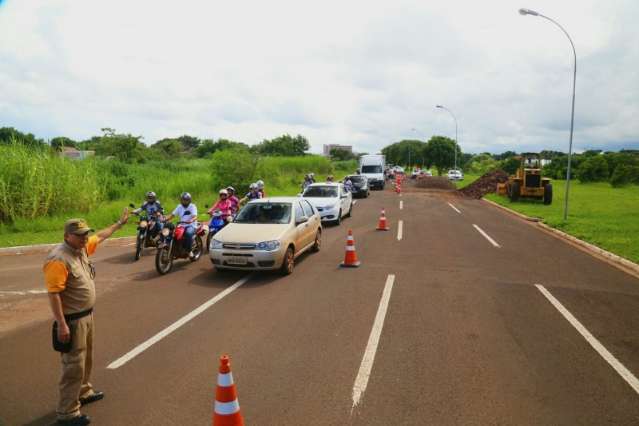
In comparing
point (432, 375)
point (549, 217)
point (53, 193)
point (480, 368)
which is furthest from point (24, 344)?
point (549, 217)

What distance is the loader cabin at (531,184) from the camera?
24881 mm

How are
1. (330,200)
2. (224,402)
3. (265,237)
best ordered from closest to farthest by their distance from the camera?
(224,402) → (265,237) → (330,200)

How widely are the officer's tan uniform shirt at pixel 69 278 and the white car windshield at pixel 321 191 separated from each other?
13793 millimetres

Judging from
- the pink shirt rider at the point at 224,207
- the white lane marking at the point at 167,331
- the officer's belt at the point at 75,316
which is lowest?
the white lane marking at the point at 167,331

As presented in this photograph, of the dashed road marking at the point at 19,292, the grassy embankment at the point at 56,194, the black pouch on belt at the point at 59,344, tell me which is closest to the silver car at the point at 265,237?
Result: the dashed road marking at the point at 19,292

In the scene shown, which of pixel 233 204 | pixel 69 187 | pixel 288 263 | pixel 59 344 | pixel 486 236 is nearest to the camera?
pixel 59 344

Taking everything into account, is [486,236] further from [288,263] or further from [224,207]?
[224,207]

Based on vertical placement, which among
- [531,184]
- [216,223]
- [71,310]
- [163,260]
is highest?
[531,184]

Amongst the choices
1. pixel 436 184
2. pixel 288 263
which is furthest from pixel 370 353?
pixel 436 184

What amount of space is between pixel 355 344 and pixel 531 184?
23.4 metres

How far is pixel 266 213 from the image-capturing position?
10.1m

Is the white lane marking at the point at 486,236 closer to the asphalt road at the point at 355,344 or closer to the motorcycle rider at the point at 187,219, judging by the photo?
the asphalt road at the point at 355,344

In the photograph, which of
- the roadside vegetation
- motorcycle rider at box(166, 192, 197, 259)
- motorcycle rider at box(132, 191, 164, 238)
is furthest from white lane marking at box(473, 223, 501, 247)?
motorcycle rider at box(132, 191, 164, 238)

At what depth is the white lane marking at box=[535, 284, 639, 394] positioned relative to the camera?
15.7ft
